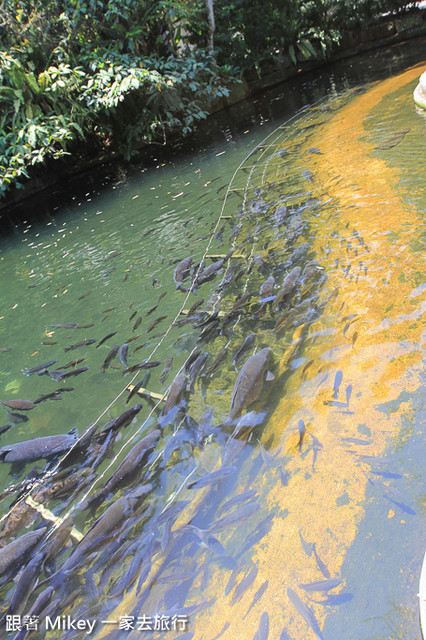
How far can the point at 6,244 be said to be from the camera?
9.78 m

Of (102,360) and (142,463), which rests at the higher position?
(102,360)

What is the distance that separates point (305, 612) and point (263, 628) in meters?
0.21

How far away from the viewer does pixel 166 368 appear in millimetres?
3850

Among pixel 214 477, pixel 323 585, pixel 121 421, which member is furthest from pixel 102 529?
pixel 323 585

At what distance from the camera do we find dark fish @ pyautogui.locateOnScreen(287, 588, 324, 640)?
1.77 m

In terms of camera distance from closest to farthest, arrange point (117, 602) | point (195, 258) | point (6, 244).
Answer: point (117, 602), point (195, 258), point (6, 244)

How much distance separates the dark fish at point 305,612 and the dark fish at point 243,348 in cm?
180

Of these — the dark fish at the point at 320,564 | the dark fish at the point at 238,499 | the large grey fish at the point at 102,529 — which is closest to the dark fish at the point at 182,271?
the large grey fish at the point at 102,529

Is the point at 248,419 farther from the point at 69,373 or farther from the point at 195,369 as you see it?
the point at 69,373

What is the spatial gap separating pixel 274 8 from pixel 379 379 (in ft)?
57.8

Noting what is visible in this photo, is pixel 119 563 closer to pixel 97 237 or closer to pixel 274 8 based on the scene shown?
pixel 97 237

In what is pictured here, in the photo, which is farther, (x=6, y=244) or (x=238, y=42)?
(x=238, y=42)

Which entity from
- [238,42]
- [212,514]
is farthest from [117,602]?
[238,42]

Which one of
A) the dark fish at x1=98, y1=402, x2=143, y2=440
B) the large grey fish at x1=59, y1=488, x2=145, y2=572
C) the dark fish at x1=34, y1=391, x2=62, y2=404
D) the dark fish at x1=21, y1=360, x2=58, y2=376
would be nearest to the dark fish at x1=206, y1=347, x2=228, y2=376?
the dark fish at x1=98, y1=402, x2=143, y2=440
